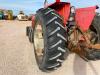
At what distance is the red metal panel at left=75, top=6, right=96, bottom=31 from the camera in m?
3.88

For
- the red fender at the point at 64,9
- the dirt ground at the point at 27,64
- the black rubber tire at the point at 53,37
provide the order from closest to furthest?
the black rubber tire at the point at 53,37 < the red fender at the point at 64,9 < the dirt ground at the point at 27,64

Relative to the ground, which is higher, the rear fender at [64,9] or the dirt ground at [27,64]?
the rear fender at [64,9]

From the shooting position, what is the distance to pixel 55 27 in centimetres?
361

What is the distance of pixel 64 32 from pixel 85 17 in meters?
0.48

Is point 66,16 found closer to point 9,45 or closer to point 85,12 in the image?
point 85,12

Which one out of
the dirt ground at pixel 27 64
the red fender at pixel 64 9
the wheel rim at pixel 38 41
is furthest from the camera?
the wheel rim at pixel 38 41

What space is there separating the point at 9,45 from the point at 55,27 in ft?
9.69

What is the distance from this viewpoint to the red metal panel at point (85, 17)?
12.7 ft

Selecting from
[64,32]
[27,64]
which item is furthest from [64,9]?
[27,64]

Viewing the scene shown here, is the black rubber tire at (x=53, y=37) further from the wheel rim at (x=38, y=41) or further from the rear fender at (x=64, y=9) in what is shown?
the wheel rim at (x=38, y=41)

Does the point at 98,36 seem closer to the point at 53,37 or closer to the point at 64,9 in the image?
the point at 64,9

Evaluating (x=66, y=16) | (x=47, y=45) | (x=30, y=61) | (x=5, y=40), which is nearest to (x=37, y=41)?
(x=30, y=61)

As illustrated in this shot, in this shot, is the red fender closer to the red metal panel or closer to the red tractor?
the red tractor

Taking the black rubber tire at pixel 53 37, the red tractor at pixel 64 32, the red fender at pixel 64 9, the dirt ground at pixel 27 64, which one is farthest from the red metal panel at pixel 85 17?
the dirt ground at pixel 27 64
